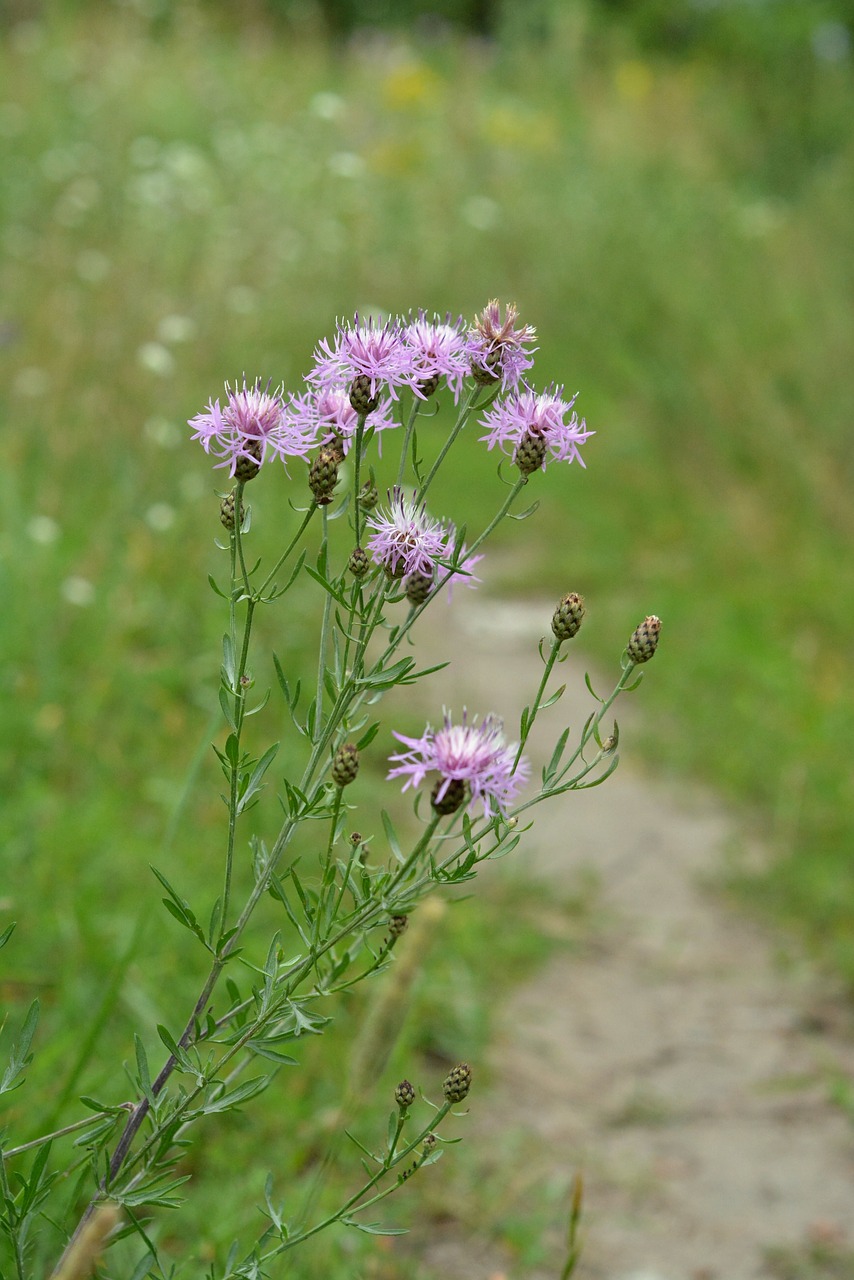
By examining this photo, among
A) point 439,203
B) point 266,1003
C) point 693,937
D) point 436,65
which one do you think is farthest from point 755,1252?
point 436,65

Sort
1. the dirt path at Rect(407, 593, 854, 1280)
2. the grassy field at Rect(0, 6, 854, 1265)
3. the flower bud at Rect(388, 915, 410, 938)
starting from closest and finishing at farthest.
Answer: the flower bud at Rect(388, 915, 410, 938) → the dirt path at Rect(407, 593, 854, 1280) → the grassy field at Rect(0, 6, 854, 1265)

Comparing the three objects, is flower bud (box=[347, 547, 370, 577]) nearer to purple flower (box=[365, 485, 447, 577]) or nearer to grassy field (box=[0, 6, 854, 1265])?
purple flower (box=[365, 485, 447, 577])

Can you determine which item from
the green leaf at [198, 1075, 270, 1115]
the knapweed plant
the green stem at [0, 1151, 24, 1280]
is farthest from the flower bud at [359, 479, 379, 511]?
the green stem at [0, 1151, 24, 1280]

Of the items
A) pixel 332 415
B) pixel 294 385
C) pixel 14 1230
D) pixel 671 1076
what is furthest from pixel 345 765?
pixel 294 385

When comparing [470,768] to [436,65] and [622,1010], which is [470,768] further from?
[436,65]

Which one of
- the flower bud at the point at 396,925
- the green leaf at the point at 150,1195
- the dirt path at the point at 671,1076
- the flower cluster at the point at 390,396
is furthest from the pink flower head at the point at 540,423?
the dirt path at the point at 671,1076
